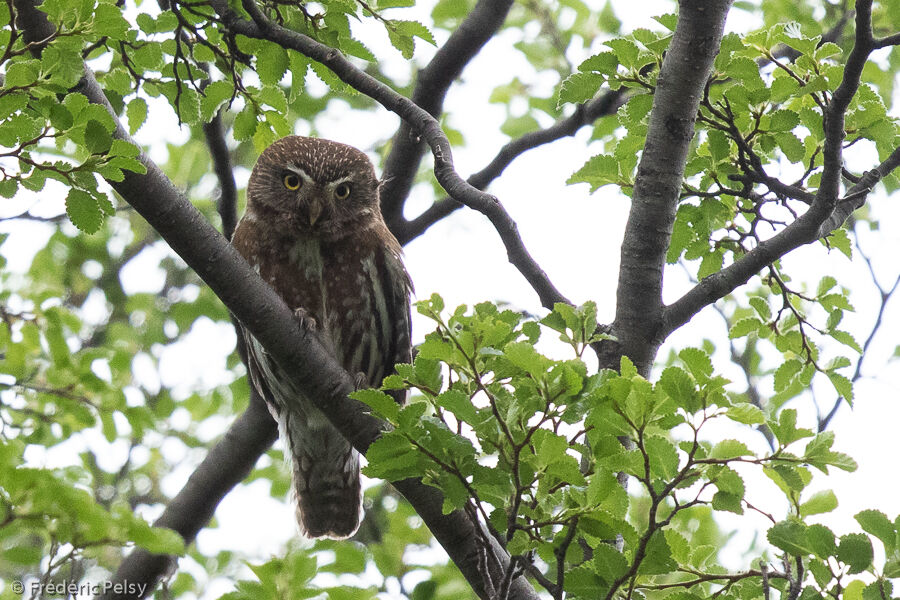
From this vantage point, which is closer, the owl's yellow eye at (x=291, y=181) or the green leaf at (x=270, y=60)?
the green leaf at (x=270, y=60)

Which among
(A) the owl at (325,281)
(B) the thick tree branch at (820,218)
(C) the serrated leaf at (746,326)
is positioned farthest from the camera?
(A) the owl at (325,281)

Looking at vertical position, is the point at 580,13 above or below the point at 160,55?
above

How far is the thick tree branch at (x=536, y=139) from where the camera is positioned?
204 inches

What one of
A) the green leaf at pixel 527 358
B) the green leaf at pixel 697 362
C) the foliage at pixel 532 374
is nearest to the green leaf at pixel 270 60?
the foliage at pixel 532 374

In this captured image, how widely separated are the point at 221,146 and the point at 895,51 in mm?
4244

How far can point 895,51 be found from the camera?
6.02 meters

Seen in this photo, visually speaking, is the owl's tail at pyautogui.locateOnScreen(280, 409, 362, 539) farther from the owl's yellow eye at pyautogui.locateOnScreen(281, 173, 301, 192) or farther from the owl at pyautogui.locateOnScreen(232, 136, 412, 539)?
the owl's yellow eye at pyautogui.locateOnScreen(281, 173, 301, 192)

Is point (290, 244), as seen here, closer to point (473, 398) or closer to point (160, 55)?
point (160, 55)

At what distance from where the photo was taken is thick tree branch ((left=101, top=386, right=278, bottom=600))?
17.3ft

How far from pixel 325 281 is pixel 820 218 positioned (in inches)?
99.3

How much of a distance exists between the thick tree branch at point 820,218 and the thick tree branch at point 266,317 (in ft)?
3.47

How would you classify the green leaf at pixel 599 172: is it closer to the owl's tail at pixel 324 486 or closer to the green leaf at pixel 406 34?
the green leaf at pixel 406 34

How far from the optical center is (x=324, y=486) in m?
5.47

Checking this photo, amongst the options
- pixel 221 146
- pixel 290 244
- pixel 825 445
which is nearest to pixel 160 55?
pixel 221 146
